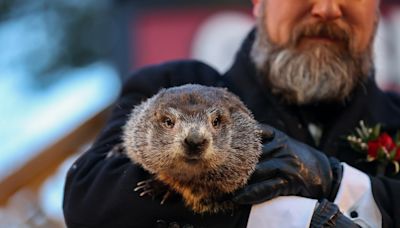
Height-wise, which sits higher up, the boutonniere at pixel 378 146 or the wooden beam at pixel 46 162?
the boutonniere at pixel 378 146

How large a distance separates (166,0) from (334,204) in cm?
352

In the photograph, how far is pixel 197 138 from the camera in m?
2.01

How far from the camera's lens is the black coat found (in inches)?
92.5

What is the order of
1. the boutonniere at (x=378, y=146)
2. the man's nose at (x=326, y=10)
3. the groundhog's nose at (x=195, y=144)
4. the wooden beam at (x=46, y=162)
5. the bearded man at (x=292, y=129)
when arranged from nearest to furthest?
the groundhog's nose at (x=195, y=144)
the bearded man at (x=292, y=129)
the boutonniere at (x=378, y=146)
the man's nose at (x=326, y=10)
the wooden beam at (x=46, y=162)

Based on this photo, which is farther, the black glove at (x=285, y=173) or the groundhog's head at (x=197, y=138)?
the black glove at (x=285, y=173)

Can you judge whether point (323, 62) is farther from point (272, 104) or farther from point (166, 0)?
point (166, 0)

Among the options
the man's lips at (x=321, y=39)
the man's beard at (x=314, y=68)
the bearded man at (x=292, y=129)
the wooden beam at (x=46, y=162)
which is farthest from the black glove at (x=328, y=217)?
the wooden beam at (x=46, y=162)

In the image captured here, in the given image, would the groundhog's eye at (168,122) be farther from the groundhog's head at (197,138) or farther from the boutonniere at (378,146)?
the boutonniere at (378,146)

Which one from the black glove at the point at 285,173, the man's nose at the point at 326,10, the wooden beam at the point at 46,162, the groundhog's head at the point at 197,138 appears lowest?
the wooden beam at the point at 46,162

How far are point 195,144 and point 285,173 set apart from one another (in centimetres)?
37

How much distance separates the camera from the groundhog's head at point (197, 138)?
2076 mm

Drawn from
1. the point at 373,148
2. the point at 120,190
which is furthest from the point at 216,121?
the point at 373,148

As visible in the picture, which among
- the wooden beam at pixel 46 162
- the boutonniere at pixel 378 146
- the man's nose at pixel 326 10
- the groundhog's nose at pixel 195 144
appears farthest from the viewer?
the wooden beam at pixel 46 162

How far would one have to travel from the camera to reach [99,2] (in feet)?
31.6
